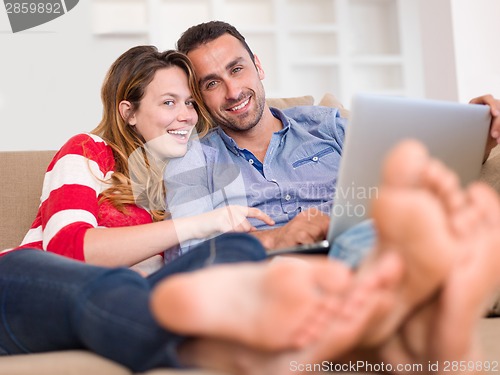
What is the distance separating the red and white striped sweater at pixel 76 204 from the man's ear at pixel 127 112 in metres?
0.18

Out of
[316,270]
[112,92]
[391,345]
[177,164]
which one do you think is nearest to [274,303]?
[316,270]

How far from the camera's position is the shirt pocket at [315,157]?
2025 mm

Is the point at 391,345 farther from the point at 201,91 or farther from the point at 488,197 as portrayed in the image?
the point at 201,91

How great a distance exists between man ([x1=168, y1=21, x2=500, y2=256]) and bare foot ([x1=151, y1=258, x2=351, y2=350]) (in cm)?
102

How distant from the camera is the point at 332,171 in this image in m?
2.03

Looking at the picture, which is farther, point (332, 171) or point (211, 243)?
point (332, 171)

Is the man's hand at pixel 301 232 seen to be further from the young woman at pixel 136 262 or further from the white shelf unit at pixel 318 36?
the white shelf unit at pixel 318 36

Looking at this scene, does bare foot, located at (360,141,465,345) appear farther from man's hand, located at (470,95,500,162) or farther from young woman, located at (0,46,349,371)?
man's hand, located at (470,95,500,162)

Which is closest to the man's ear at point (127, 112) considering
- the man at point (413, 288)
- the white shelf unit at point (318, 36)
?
the man at point (413, 288)

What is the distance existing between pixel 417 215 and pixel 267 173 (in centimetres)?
119

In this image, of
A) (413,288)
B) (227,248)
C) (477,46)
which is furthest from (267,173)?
(477,46)

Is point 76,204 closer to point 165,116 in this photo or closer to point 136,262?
point 136,262

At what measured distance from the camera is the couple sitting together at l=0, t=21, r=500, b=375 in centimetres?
83

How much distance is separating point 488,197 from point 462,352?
0.22 meters
